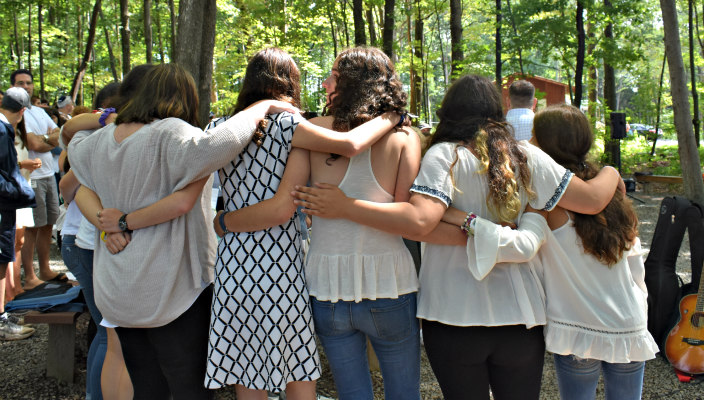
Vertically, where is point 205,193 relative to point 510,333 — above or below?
above

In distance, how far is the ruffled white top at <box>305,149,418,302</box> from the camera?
2.02 m

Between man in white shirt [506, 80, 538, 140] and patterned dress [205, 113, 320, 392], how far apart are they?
10.9 feet

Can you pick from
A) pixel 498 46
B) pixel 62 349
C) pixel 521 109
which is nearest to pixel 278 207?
pixel 62 349

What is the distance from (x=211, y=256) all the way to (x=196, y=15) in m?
3.40

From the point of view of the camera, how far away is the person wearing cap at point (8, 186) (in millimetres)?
4016

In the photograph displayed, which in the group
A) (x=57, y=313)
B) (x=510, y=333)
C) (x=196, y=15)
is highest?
(x=196, y=15)

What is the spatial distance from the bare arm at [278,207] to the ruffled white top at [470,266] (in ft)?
1.46

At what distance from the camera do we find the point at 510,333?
199cm

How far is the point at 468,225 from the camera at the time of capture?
1983 mm

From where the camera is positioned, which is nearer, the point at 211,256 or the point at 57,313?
the point at 211,256

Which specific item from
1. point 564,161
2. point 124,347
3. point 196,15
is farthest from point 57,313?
point 564,161

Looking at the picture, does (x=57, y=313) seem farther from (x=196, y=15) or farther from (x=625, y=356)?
(x=625, y=356)

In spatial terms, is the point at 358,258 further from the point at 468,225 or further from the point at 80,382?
the point at 80,382

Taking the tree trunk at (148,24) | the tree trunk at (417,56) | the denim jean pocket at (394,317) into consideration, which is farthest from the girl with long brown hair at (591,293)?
the tree trunk at (148,24)
